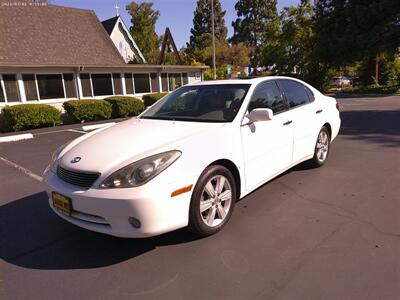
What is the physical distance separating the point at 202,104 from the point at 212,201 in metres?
1.38

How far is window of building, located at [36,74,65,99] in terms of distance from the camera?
1561cm

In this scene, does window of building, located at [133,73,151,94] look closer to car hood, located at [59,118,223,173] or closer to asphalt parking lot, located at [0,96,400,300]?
asphalt parking lot, located at [0,96,400,300]

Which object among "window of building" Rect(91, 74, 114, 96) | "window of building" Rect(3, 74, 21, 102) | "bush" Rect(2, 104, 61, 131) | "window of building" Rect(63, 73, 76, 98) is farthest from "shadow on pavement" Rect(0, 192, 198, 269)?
"window of building" Rect(91, 74, 114, 96)

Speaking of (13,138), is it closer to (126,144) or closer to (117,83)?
(117,83)

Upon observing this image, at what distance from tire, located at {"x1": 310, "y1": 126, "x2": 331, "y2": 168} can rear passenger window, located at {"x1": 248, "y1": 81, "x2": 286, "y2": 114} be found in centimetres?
115

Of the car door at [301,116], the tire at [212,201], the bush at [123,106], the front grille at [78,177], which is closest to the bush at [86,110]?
the bush at [123,106]

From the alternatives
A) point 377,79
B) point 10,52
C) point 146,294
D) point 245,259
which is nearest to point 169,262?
point 146,294

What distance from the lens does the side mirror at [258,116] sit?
142 inches

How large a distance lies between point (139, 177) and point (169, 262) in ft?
2.63

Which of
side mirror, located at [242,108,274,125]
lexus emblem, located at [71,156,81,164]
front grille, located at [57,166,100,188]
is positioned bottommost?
front grille, located at [57,166,100,188]

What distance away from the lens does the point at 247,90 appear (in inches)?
158

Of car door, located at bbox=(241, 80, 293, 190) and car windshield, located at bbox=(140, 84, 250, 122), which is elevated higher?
car windshield, located at bbox=(140, 84, 250, 122)

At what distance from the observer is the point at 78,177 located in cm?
306

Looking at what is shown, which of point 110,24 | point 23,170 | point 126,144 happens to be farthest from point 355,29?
point 126,144
